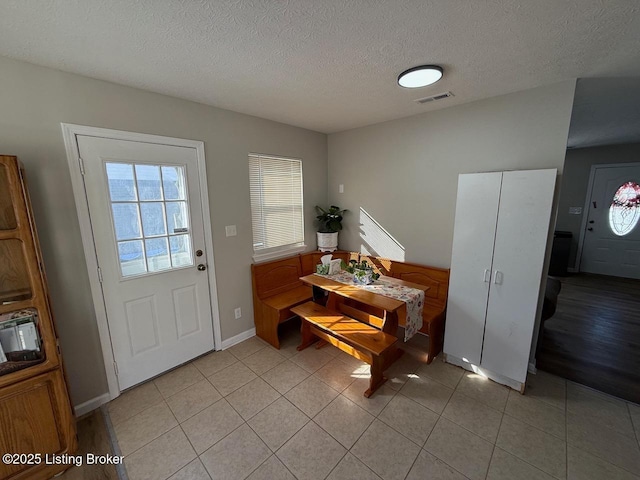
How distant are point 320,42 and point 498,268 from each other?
7.04ft

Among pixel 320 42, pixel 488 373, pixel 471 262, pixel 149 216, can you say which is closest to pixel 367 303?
pixel 471 262

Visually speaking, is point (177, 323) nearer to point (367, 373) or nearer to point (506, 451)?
point (367, 373)

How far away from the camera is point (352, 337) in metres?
2.22

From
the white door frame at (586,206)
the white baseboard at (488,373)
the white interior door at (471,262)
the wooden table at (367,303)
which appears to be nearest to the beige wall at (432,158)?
the white interior door at (471,262)

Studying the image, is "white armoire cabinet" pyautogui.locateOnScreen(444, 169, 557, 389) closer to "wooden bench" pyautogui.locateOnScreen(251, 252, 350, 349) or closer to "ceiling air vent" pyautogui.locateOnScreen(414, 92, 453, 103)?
"ceiling air vent" pyautogui.locateOnScreen(414, 92, 453, 103)

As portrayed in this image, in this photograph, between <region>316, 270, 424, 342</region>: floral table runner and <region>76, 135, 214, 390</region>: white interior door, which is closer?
<region>76, 135, 214, 390</region>: white interior door

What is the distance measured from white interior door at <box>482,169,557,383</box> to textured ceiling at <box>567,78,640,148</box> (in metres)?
0.93

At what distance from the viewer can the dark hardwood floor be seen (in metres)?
2.25

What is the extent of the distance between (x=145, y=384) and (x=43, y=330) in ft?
3.46

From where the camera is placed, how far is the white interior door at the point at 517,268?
1.91m

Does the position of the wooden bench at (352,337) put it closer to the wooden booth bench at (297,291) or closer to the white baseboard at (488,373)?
the wooden booth bench at (297,291)

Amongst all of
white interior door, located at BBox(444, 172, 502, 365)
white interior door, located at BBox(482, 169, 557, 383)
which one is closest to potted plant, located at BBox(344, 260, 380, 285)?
white interior door, located at BBox(444, 172, 502, 365)

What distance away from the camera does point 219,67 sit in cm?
170

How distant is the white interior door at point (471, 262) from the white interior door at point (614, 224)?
4759mm
